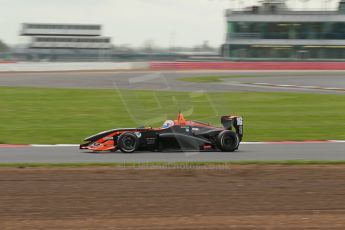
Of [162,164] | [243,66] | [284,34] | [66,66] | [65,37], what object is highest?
[65,37]

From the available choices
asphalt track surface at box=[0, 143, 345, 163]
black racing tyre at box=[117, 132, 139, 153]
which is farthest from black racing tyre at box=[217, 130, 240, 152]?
black racing tyre at box=[117, 132, 139, 153]

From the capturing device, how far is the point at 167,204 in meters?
7.50

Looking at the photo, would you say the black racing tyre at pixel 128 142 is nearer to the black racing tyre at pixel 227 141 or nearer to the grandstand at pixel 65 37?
the black racing tyre at pixel 227 141

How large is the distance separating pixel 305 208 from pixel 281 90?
22.9 meters

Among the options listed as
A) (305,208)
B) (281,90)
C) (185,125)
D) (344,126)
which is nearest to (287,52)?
(281,90)

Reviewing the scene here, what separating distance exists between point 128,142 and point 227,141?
193 centimetres

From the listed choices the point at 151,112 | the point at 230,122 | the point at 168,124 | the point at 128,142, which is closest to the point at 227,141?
the point at 230,122

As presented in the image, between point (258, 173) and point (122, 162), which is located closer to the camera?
point (258, 173)

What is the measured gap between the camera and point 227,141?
39.7 ft

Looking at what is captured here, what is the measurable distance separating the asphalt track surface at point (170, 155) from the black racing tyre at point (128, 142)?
0.47ft

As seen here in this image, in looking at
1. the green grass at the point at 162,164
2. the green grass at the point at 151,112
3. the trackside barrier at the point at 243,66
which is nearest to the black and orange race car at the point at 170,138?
the green grass at the point at 151,112

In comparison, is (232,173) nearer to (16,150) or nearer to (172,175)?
(172,175)

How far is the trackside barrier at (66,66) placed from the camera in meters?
47.6

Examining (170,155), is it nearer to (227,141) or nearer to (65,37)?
(227,141)
